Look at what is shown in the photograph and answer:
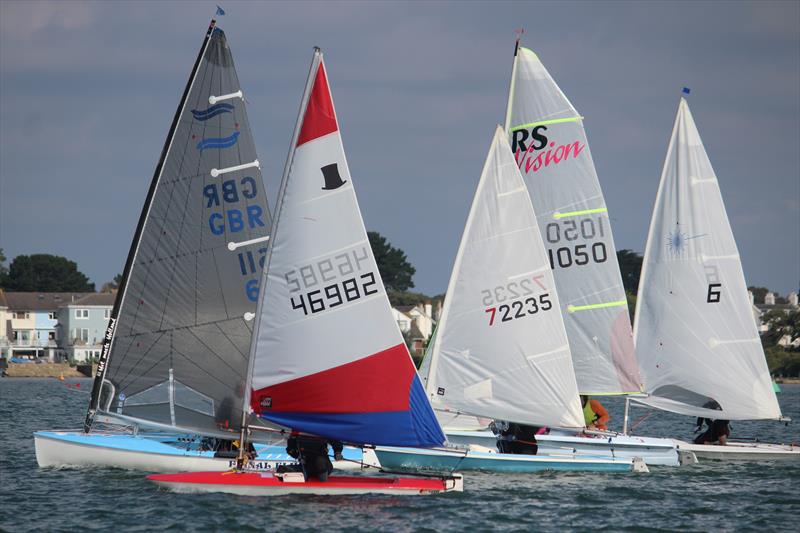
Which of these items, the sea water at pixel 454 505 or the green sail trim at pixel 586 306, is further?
the green sail trim at pixel 586 306

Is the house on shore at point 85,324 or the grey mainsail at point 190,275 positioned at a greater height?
the house on shore at point 85,324

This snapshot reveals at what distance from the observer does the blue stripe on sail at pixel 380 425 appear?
2094 cm

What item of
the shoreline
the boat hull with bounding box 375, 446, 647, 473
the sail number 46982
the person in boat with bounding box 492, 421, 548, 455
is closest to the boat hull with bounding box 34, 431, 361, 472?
the boat hull with bounding box 375, 446, 647, 473

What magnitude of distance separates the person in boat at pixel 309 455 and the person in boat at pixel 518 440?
5919 millimetres

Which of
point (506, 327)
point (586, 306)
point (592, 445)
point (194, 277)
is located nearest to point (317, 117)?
point (194, 277)

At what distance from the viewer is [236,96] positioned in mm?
23328

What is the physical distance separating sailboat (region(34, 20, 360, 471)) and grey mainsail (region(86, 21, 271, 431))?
0.02 meters

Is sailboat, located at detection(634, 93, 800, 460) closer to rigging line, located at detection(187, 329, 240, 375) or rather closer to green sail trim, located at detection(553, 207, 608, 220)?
green sail trim, located at detection(553, 207, 608, 220)

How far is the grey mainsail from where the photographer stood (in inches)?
909

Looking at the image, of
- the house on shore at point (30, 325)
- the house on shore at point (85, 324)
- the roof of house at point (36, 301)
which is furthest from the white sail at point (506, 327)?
the roof of house at point (36, 301)

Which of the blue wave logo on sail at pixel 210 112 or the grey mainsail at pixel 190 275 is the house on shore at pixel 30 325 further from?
the blue wave logo on sail at pixel 210 112

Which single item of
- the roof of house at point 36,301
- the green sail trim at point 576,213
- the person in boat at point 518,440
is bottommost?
the person in boat at point 518,440

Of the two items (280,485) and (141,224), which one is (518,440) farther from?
(141,224)

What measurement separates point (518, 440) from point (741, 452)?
659cm
